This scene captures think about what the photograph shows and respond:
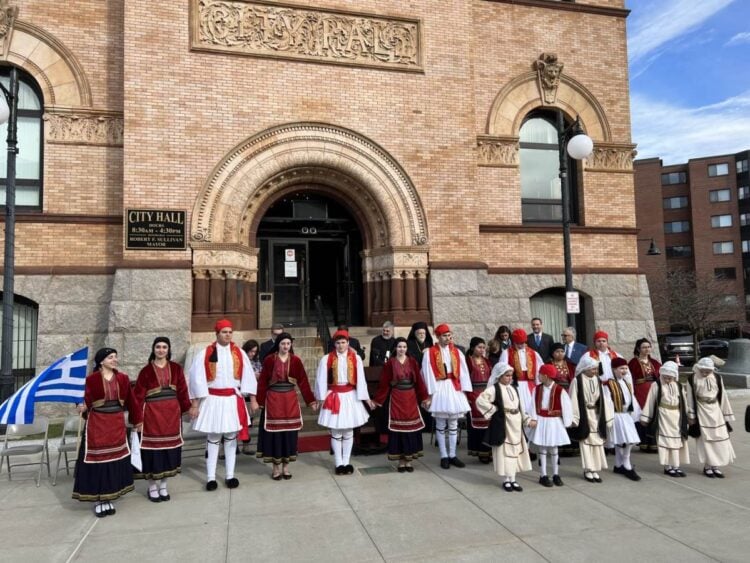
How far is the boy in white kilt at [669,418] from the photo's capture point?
6.84m

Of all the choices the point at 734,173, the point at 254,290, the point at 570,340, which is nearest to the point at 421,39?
the point at 254,290

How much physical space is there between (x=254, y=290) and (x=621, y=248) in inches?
390

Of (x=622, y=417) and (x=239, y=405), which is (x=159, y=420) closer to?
(x=239, y=405)

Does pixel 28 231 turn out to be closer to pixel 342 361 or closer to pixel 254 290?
pixel 254 290

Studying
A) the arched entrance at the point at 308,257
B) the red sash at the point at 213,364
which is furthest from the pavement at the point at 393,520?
the arched entrance at the point at 308,257

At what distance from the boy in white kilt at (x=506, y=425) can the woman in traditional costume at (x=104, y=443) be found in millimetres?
4117

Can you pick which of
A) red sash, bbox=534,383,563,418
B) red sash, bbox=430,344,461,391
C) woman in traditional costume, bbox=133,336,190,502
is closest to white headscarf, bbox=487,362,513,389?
red sash, bbox=534,383,563,418

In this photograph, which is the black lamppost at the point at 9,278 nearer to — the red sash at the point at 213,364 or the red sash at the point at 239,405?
the red sash at the point at 213,364

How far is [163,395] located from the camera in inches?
249

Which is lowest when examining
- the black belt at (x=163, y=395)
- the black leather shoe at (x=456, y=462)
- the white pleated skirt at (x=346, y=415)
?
the black leather shoe at (x=456, y=462)

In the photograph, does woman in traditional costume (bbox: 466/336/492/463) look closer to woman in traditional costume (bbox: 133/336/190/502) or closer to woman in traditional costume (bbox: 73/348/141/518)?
woman in traditional costume (bbox: 133/336/190/502)

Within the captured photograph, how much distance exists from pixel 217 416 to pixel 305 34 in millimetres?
9487

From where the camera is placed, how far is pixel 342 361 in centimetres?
725

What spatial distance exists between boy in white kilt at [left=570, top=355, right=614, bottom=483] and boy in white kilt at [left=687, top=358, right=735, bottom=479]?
48.8 inches
